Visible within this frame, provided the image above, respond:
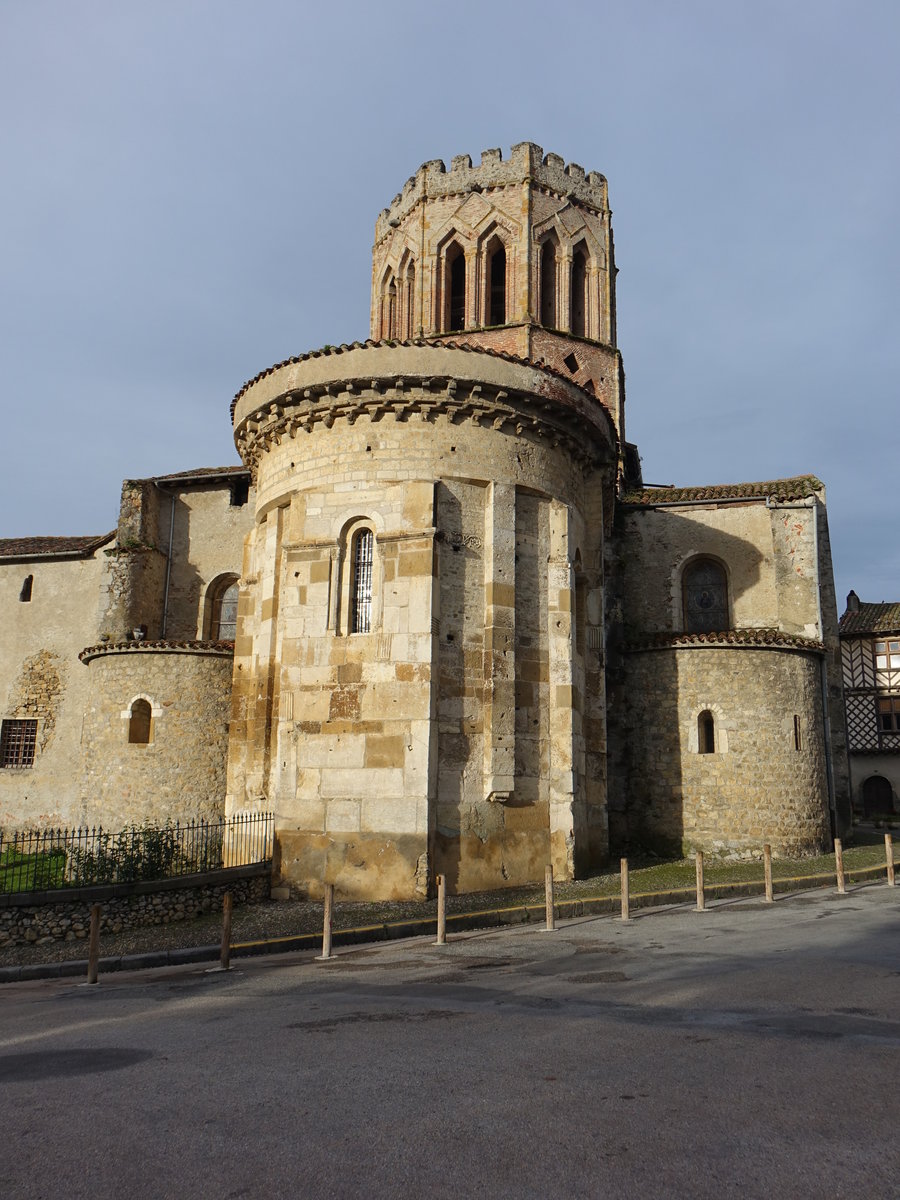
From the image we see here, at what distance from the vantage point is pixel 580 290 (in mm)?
27000

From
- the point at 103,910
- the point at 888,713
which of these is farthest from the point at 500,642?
the point at 888,713

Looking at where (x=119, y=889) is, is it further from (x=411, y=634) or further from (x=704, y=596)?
(x=704, y=596)

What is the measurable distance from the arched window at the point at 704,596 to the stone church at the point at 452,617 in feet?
0.18

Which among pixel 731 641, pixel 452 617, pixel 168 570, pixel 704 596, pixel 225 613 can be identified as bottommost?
pixel 452 617

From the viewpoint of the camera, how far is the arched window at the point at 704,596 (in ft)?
73.7

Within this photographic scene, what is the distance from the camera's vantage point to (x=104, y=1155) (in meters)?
4.19

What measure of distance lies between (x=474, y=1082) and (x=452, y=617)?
9666mm

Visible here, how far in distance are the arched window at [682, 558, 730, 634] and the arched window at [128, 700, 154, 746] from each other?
41.6 feet

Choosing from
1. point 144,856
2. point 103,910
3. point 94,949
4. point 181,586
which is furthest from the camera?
point 181,586

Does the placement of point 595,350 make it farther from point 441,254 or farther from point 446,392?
point 446,392

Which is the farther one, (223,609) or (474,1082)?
(223,609)

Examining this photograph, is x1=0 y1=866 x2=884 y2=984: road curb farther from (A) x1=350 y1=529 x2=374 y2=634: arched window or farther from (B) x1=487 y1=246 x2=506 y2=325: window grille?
(B) x1=487 y1=246 x2=506 y2=325: window grille

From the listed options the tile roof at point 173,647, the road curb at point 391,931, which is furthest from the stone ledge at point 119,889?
the tile roof at point 173,647

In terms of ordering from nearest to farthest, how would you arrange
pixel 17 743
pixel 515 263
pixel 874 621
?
pixel 17 743 → pixel 515 263 → pixel 874 621
